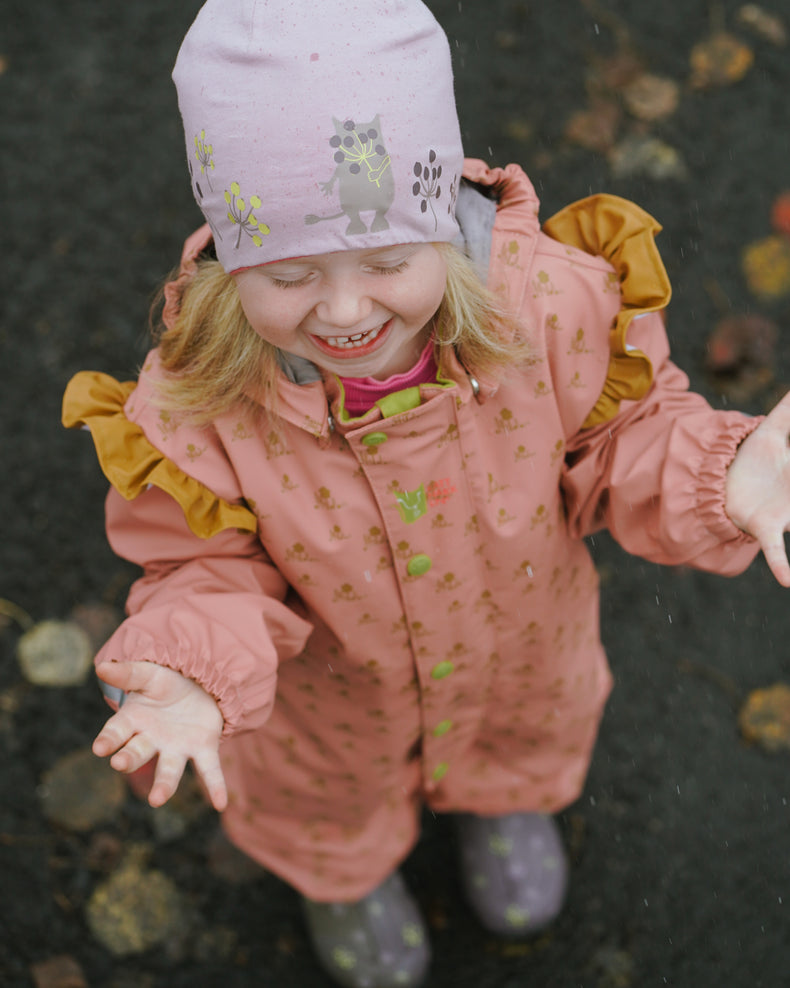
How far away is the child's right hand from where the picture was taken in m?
1.02

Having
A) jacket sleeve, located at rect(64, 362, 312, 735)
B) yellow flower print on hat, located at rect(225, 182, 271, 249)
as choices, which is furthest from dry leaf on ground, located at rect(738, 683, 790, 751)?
→ yellow flower print on hat, located at rect(225, 182, 271, 249)

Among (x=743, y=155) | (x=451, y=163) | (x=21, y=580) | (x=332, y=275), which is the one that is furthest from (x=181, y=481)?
(x=743, y=155)

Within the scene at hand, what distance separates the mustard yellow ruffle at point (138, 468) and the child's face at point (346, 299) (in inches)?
8.3

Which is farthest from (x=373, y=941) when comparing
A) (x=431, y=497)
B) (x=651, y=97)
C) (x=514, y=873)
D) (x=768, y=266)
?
(x=651, y=97)

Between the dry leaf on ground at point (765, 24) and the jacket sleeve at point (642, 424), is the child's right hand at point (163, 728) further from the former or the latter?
the dry leaf on ground at point (765, 24)

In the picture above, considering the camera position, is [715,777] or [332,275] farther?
[715,777]

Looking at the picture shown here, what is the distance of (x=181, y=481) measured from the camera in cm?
117

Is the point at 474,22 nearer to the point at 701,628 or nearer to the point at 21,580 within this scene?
the point at 701,628

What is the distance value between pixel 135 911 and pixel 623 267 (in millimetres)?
1484

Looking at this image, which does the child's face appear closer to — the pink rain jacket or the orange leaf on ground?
the pink rain jacket

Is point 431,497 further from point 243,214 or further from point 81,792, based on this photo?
point 81,792

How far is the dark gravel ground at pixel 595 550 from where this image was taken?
1877 millimetres

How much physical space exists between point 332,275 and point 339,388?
0.19 m

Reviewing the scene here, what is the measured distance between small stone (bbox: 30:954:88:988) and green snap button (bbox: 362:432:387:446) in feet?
4.27
